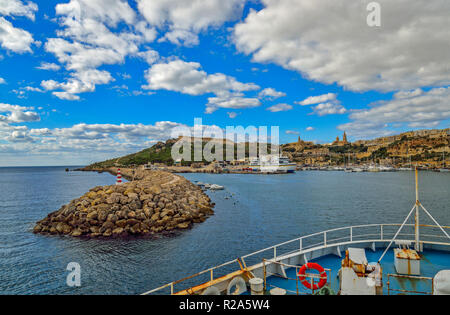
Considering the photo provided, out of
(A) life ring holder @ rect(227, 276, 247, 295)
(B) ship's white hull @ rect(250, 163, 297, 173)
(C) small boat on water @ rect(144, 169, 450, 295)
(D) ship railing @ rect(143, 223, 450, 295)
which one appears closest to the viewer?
(C) small boat on water @ rect(144, 169, 450, 295)

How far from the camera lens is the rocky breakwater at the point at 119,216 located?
26.8 m

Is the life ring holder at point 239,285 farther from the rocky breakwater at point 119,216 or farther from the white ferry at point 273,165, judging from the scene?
the white ferry at point 273,165

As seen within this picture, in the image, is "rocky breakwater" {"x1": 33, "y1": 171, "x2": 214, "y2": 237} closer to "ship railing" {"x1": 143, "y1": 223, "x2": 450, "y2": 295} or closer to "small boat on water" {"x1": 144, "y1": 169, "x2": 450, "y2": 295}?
"ship railing" {"x1": 143, "y1": 223, "x2": 450, "y2": 295}

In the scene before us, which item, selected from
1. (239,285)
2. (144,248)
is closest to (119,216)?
(144,248)

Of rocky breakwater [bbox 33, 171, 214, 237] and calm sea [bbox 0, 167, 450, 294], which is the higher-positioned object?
rocky breakwater [bbox 33, 171, 214, 237]

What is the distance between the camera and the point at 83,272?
18.2 m

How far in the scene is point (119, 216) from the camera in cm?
2822

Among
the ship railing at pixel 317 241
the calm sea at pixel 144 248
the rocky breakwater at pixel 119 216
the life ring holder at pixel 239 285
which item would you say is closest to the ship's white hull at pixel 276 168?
the calm sea at pixel 144 248

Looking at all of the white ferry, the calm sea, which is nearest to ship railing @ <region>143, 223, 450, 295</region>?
the calm sea

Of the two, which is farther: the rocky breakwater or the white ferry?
the white ferry

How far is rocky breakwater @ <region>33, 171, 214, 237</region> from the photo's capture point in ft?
87.8
